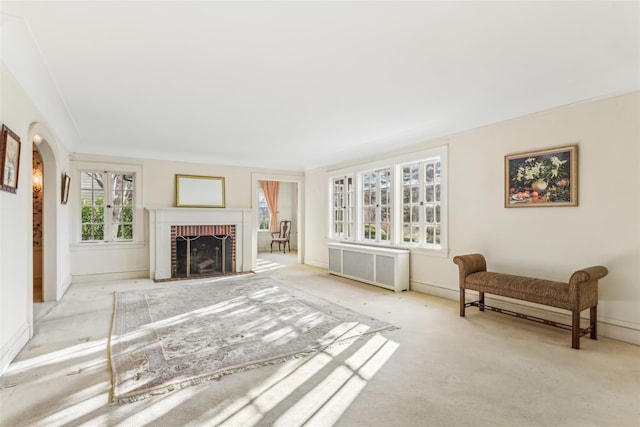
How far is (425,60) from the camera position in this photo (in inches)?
107

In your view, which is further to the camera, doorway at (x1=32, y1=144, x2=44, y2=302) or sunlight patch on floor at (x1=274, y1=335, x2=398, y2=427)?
doorway at (x1=32, y1=144, x2=44, y2=302)

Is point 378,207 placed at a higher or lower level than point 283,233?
higher

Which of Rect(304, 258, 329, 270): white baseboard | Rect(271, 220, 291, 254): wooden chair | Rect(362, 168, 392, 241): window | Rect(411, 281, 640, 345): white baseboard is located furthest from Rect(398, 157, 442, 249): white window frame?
Rect(271, 220, 291, 254): wooden chair

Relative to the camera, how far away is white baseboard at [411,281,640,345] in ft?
10.3

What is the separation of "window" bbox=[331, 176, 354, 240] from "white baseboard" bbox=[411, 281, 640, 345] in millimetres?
2178

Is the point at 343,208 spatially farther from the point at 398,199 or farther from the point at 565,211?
the point at 565,211

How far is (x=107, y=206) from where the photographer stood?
625 cm

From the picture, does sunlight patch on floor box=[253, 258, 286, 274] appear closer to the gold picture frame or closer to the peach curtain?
the peach curtain

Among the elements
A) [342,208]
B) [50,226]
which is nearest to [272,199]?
[342,208]

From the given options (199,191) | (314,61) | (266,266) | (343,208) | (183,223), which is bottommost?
(266,266)

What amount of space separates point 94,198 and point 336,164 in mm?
4581

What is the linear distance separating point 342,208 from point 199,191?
2943mm

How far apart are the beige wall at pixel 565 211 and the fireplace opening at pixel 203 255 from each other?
13.8 ft

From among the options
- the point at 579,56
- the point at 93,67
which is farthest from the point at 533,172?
the point at 93,67
